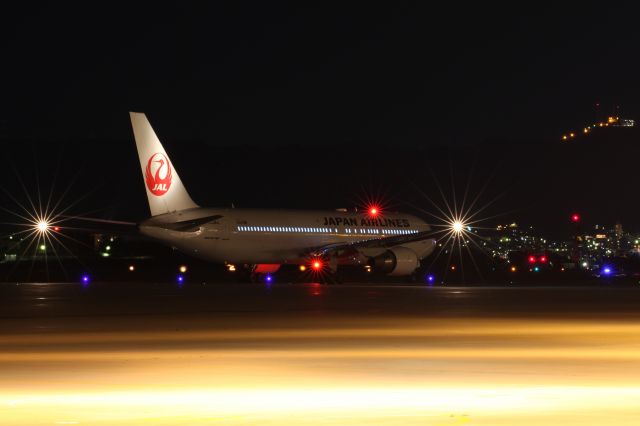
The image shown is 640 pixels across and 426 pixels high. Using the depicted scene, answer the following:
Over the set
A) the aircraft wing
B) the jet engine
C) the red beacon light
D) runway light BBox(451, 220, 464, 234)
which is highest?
the red beacon light

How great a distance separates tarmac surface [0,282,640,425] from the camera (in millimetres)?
10922

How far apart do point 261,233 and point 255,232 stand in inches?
16.1

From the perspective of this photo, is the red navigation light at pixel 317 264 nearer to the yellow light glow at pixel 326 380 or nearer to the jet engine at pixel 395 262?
the jet engine at pixel 395 262

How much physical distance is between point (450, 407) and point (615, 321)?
16.3m

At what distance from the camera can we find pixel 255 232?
6038 centimetres

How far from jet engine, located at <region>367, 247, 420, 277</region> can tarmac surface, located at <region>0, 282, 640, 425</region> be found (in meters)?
31.0

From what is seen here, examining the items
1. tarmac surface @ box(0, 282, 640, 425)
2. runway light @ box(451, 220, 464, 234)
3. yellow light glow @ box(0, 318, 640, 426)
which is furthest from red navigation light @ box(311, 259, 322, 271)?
yellow light glow @ box(0, 318, 640, 426)

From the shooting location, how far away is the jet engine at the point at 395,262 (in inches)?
2485

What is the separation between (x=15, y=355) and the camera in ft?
57.0

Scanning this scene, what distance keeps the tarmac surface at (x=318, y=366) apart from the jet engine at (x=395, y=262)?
30971 mm

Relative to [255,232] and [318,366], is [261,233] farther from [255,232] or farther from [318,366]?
[318,366]

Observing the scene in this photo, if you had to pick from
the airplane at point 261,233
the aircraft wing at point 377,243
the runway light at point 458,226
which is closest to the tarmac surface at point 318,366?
the airplane at point 261,233

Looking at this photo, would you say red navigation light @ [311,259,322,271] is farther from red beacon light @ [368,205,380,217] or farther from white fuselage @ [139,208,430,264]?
red beacon light @ [368,205,380,217]

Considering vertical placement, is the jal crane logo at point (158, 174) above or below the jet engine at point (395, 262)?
above
